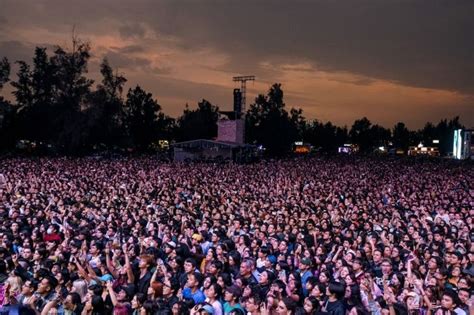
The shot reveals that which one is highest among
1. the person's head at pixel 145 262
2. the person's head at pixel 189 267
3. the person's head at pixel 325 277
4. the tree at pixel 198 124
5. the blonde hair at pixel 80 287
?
the tree at pixel 198 124

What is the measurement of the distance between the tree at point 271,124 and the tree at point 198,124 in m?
4.55

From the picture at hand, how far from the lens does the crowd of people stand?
20.1ft

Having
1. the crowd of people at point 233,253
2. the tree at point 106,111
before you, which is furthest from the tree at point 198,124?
the crowd of people at point 233,253

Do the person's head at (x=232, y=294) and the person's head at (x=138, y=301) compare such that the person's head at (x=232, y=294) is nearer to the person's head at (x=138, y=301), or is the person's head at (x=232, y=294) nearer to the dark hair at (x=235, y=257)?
the person's head at (x=138, y=301)

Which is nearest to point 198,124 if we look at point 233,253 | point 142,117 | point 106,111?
point 142,117

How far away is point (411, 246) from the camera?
9242 millimetres

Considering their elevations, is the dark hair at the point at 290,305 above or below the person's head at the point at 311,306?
above

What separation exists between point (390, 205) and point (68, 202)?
7.80 m

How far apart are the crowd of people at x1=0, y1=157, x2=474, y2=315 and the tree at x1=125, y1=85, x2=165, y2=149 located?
153 feet

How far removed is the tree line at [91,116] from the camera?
1898 inches

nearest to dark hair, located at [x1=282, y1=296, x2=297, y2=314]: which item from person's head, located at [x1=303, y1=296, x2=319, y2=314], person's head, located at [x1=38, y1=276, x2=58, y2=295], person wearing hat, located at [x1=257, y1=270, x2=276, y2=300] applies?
person's head, located at [x1=303, y1=296, x2=319, y2=314]

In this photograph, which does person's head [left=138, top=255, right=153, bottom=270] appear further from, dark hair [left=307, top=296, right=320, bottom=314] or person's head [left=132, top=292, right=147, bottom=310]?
dark hair [left=307, top=296, right=320, bottom=314]

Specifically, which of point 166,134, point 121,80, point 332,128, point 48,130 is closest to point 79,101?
point 48,130

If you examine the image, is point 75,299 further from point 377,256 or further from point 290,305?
point 377,256
